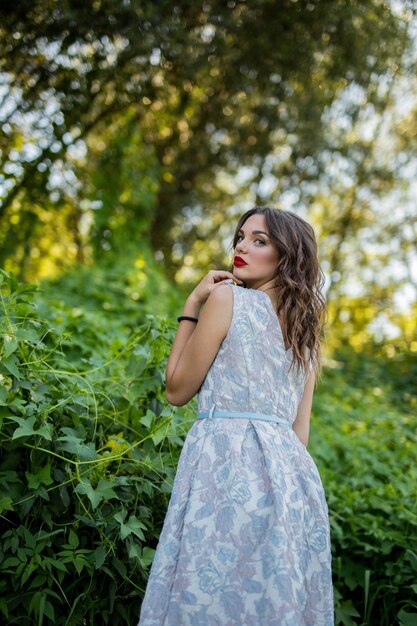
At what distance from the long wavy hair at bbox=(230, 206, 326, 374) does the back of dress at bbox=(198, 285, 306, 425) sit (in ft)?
0.18

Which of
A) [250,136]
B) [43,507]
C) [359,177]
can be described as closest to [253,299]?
[43,507]

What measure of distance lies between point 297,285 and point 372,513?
5.43 feet

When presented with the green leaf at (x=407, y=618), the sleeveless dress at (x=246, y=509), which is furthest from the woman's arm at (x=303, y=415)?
the green leaf at (x=407, y=618)

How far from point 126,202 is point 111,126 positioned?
104cm

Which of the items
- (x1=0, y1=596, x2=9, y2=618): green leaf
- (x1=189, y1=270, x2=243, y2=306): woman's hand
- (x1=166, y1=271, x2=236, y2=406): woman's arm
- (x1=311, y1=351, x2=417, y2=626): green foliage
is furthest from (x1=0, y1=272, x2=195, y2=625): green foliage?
(x1=311, y1=351, x2=417, y2=626): green foliage

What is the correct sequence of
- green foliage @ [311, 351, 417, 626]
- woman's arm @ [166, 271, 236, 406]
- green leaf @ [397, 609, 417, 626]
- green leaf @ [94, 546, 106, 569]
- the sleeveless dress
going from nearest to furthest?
1. the sleeveless dress
2. woman's arm @ [166, 271, 236, 406]
3. green leaf @ [94, 546, 106, 569]
4. green leaf @ [397, 609, 417, 626]
5. green foliage @ [311, 351, 417, 626]

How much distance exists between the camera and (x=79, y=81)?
6.19m

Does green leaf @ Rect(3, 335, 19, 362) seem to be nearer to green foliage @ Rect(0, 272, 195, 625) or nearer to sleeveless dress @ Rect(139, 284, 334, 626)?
green foliage @ Rect(0, 272, 195, 625)

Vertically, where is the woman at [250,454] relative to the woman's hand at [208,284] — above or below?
below

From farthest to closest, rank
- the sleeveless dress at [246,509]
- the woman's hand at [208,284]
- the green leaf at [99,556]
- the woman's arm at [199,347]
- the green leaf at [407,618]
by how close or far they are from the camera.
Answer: the green leaf at [407,618] → the green leaf at [99,556] → the woman's hand at [208,284] → the woman's arm at [199,347] → the sleeveless dress at [246,509]

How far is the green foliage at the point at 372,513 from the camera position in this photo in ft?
9.84

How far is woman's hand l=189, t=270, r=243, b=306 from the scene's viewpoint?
2.21 meters

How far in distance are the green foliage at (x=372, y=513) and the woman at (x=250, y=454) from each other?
3.34 feet

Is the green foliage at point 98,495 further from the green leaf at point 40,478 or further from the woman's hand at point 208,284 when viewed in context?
the woman's hand at point 208,284
